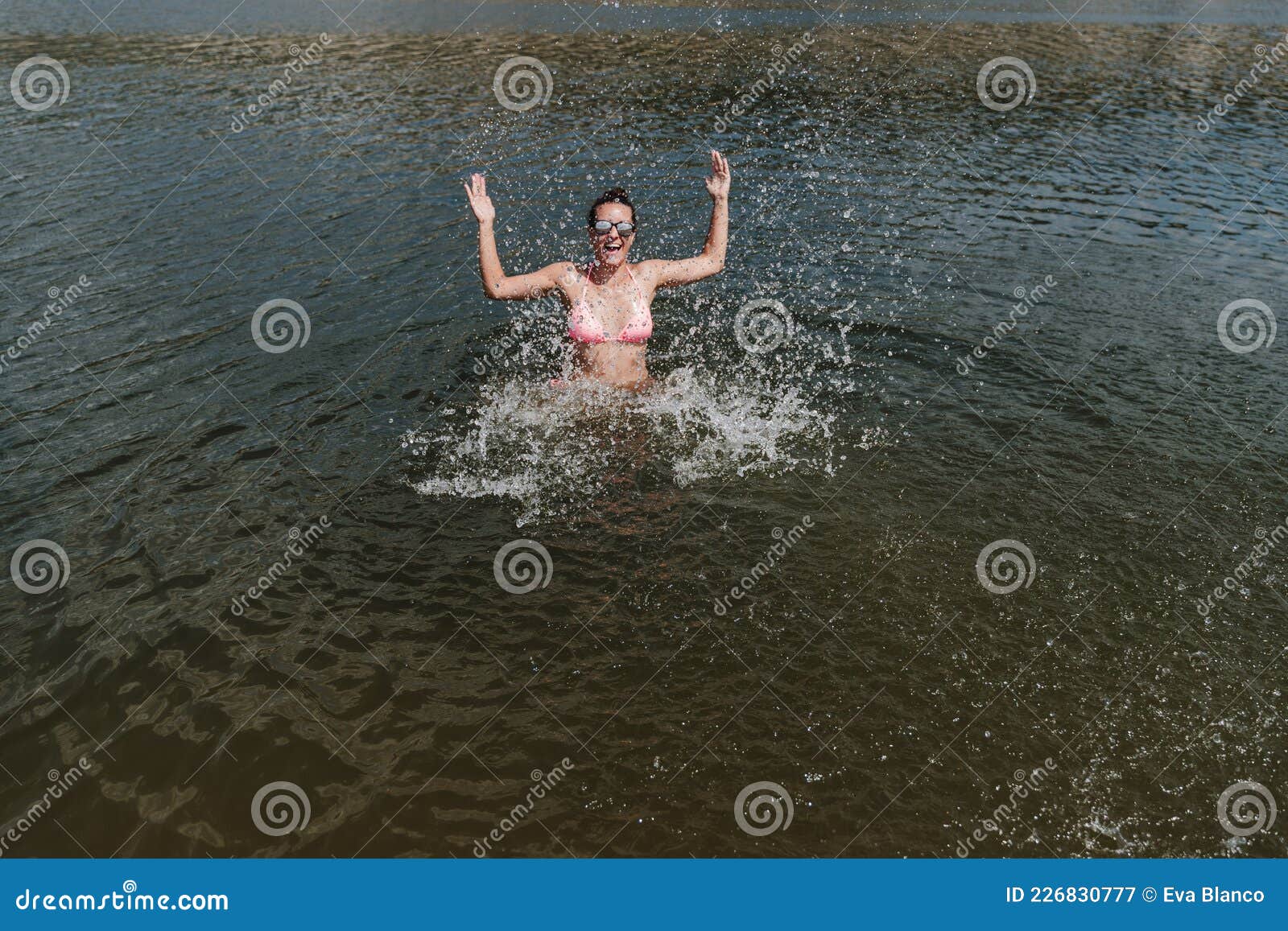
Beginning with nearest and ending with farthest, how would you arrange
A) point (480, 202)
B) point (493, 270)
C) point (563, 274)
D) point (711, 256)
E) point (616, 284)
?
point (480, 202), point (493, 270), point (563, 274), point (711, 256), point (616, 284)

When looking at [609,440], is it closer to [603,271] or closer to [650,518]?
[650,518]

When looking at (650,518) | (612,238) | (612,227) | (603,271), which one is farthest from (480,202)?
(650,518)

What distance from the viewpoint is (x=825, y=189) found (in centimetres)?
1850

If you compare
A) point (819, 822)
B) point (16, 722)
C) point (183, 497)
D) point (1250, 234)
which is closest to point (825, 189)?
point (1250, 234)

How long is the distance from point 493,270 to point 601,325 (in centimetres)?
188

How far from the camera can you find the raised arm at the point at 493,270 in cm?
816

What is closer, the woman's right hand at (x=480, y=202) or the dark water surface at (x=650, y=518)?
the dark water surface at (x=650, y=518)

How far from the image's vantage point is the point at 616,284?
32.9ft

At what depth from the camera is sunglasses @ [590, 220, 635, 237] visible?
907 cm

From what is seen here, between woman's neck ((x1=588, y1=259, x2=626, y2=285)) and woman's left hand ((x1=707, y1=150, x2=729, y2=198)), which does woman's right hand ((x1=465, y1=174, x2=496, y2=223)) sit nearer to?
woman's neck ((x1=588, y1=259, x2=626, y2=285))

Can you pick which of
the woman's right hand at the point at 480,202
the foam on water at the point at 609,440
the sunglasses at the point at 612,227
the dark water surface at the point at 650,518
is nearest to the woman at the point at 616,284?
the sunglasses at the point at 612,227

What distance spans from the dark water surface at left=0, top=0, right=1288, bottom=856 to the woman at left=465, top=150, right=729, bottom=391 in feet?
2.01

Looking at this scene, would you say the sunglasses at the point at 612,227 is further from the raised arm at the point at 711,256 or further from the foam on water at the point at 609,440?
the foam on water at the point at 609,440

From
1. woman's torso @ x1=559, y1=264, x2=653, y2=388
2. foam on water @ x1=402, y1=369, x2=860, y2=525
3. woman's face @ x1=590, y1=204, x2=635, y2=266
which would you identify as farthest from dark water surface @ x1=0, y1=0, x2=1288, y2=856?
woman's face @ x1=590, y1=204, x2=635, y2=266
